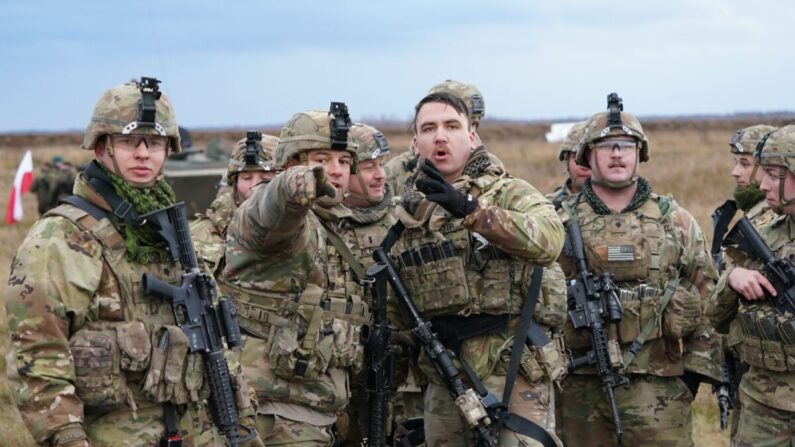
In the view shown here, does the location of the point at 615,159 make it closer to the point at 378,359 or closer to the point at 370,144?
the point at 370,144

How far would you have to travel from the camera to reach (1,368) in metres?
11.1

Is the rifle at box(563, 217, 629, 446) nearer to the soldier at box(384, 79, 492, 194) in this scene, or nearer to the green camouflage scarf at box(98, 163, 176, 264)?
the soldier at box(384, 79, 492, 194)

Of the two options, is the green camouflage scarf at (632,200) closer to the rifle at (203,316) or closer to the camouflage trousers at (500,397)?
the camouflage trousers at (500,397)

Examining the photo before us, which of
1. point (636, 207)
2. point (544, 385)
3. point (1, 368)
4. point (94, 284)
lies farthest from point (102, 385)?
point (1, 368)

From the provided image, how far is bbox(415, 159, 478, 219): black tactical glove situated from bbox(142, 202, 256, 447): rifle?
98cm

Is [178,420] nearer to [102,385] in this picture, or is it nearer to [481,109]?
[102,385]

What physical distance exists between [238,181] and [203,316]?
355cm

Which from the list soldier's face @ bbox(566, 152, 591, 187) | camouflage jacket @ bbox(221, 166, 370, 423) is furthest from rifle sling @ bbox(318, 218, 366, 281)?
soldier's face @ bbox(566, 152, 591, 187)

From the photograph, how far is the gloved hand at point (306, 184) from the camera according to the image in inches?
176

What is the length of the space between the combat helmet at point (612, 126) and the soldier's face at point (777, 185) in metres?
0.82

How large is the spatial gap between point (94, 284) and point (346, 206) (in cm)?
214

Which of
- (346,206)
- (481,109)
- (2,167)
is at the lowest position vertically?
(2,167)

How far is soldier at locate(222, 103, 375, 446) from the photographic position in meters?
5.28

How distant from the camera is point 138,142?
15.0ft
